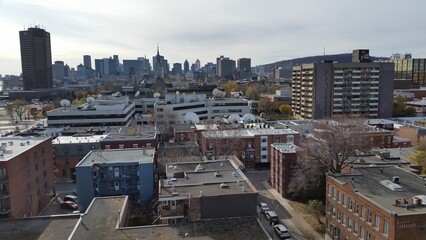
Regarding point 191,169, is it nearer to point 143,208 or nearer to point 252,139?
point 143,208

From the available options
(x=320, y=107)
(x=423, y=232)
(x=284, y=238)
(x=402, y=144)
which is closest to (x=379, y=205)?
(x=423, y=232)

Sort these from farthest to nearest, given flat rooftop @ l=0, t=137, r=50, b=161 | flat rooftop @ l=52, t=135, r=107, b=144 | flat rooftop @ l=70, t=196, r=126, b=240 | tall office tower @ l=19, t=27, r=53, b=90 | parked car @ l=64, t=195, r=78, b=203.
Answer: tall office tower @ l=19, t=27, r=53, b=90 → flat rooftop @ l=52, t=135, r=107, b=144 → parked car @ l=64, t=195, r=78, b=203 → flat rooftop @ l=0, t=137, r=50, b=161 → flat rooftop @ l=70, t=196, r=126, b=240

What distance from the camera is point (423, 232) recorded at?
878 inches

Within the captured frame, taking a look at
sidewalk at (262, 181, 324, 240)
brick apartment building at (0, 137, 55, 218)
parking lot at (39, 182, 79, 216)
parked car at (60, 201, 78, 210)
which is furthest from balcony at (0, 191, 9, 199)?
sidewalk at (262, 181, 324, 240)

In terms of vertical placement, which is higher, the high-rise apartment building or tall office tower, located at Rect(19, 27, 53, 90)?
tall office tower, located at Rect(19, 27, 53, 90)

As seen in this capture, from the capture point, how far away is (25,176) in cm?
3497

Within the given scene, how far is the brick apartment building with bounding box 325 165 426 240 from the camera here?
72.9 ft

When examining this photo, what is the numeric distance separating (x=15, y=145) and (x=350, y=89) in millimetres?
69889

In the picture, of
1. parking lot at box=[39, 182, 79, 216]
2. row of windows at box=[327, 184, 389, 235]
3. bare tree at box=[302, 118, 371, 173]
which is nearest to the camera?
row of windows at box=[327, 184, 389, 235]

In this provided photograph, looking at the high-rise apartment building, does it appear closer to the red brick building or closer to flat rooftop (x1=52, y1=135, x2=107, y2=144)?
the red brick building

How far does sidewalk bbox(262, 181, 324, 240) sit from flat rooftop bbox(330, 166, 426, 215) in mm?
5585

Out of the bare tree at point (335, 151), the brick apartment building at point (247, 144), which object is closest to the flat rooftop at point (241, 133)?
the brick apartment building at point (247, 144)

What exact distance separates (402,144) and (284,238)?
3390 centimetres

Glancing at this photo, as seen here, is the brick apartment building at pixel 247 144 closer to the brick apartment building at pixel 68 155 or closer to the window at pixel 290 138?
the window at pixel 290 138
